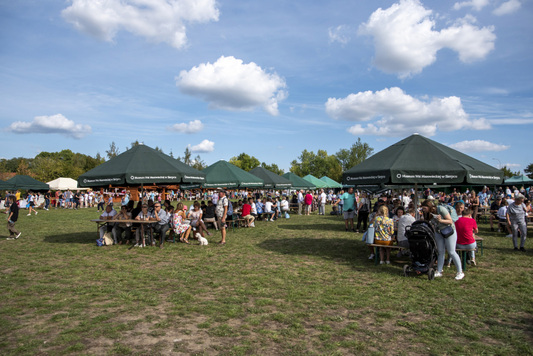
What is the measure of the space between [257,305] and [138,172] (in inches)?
264

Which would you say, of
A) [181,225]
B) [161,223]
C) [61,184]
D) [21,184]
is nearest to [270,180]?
[181,225]

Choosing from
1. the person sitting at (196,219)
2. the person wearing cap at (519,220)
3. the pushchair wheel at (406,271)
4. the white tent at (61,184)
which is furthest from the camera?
the white tent at (61,184)

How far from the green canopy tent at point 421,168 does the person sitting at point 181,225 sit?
573cm

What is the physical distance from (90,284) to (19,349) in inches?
113

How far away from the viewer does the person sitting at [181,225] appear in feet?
38.8

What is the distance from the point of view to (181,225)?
11.9 m

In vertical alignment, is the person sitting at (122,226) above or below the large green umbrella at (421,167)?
below

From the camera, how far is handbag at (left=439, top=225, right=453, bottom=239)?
7.14 meters

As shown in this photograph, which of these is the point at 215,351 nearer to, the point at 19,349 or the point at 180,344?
the point at 180,344

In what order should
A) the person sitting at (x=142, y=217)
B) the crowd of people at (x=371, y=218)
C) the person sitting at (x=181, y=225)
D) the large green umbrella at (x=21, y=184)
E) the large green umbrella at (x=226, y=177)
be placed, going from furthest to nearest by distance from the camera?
the large green umbrella at (x=21, y=184), the large green umbrella at (x=226, y=177), the person sitting at (x=181, y=225), the person sitting at (x=142, y=217), the crowd of people at (x=371, y=218)

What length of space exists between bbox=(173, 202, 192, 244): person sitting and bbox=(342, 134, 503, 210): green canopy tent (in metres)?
5.73

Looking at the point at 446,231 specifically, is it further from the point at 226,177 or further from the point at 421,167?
the point at 226,177

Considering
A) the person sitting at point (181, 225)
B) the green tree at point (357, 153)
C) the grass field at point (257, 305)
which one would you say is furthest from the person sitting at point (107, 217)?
the green tree at point (357, 153)

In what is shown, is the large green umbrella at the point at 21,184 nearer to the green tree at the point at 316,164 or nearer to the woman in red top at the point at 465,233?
the woman in red top at the point at 465,233
